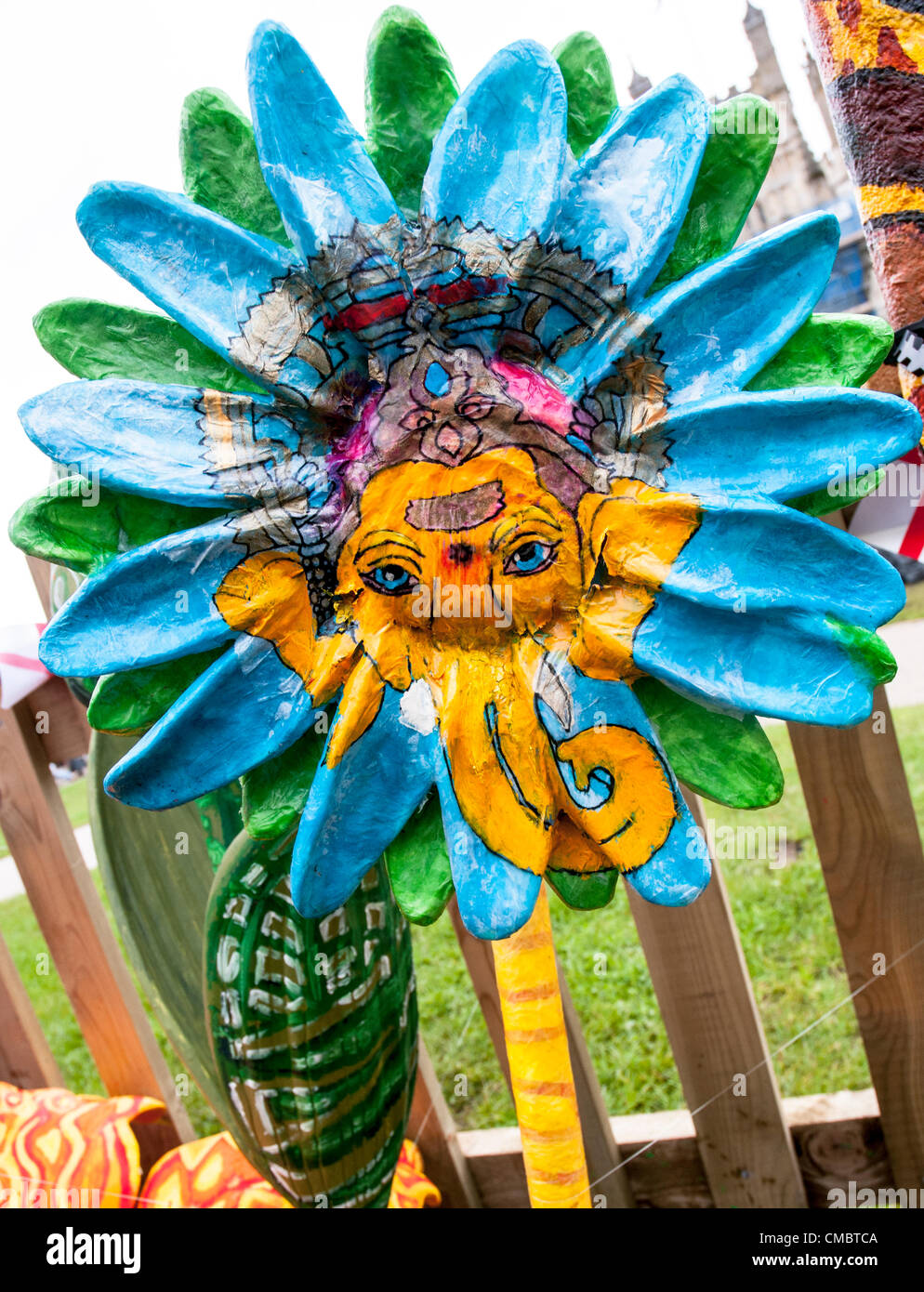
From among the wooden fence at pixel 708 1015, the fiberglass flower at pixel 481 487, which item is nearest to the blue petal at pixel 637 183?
the fiberglass flower at pixel 481 487

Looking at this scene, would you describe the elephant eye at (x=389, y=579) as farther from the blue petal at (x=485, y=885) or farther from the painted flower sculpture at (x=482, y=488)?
the blue petal at (x=485, y=885)

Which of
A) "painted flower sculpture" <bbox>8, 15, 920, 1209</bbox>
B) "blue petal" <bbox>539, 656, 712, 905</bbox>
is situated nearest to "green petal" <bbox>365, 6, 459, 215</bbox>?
"painted flower sculpture" <bbox>8, 15, 920, 1209</bbox>

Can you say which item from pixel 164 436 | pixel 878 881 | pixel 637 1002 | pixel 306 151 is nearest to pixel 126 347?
pixel 164 436

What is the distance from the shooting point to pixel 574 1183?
77 centimetres

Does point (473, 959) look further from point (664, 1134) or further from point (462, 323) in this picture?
point (462, 323)

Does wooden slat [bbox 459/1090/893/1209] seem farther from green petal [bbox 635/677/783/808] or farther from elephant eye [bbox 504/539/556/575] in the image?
elephant eye [bbox 504/539/556/575]

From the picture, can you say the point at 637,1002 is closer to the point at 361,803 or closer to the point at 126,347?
the point at 361,803

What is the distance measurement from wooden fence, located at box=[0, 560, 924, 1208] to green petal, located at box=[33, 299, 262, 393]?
66 centimetres

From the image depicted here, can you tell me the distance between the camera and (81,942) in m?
1.39

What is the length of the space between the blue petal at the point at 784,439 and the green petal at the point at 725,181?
119 millimetres

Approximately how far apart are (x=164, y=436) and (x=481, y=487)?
9.0 inches

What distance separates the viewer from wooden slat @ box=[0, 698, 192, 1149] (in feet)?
4.46
